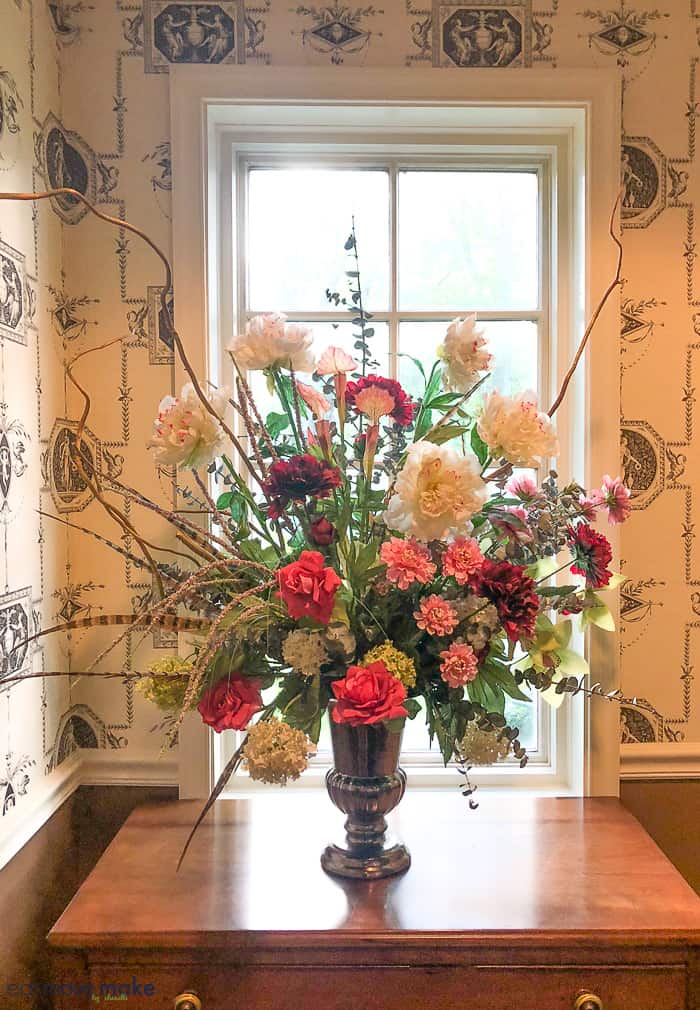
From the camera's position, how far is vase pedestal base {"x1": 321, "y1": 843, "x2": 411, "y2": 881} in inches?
43.4

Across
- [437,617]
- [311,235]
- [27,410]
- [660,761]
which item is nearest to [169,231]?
[311,235]

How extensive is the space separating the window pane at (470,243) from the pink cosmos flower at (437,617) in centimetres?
79

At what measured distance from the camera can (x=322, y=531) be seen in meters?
0.99

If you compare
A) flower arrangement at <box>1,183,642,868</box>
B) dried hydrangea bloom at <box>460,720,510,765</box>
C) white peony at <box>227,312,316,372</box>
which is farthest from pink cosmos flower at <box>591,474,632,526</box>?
white peony at <box>227,312,316,372</box>

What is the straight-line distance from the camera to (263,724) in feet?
3.14

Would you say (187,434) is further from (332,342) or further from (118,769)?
(118,769)

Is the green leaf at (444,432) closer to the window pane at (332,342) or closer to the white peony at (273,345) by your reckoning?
the white peony at (273,345)

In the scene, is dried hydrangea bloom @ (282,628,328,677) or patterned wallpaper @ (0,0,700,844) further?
patterned wallpaper @ (0,0,700,844)

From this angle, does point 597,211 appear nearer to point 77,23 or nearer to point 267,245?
point 267,245

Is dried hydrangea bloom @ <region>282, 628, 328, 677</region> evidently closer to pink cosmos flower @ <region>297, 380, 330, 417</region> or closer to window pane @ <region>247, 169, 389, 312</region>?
pink cosmos flower @ <region>297, 380, 330, 417</region>

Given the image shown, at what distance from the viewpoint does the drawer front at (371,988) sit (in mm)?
986

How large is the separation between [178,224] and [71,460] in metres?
0.47

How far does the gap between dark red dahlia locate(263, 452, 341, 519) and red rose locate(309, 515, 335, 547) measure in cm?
4

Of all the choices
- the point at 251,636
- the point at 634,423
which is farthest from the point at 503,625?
the point at 634,423
